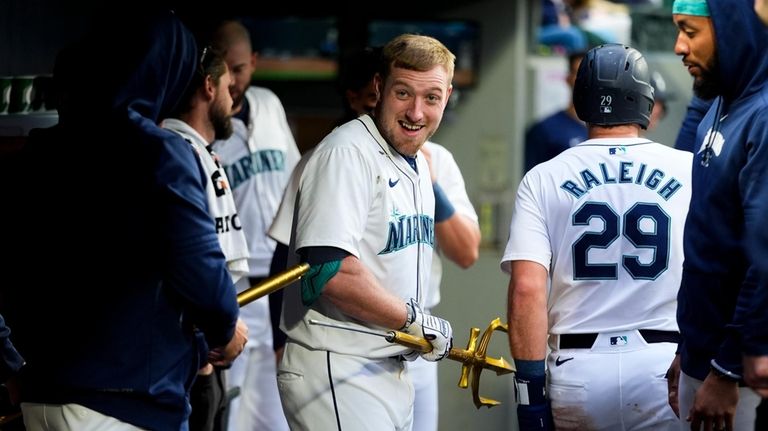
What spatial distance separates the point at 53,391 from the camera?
371cm

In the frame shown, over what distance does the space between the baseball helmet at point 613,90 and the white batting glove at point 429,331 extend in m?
0.86

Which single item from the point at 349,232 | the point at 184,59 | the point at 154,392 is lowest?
the point at 154,392

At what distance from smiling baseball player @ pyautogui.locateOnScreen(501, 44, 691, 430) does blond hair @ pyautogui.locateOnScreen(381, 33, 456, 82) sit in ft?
1.59

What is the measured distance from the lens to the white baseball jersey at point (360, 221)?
418 cm

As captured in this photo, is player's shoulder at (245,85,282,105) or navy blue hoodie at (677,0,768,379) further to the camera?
player's shoulder at (245,85,282,105)

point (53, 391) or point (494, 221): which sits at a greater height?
point (53, 391)

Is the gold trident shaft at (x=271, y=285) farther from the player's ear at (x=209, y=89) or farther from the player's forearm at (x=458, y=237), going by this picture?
the player's forearm at (x=458, y=237)

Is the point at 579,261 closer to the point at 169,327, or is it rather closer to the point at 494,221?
the point at 169,327

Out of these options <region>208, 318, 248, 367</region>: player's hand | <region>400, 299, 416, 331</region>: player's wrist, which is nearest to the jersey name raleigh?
<region>400, 299, 416, 331</region>: player's wrist

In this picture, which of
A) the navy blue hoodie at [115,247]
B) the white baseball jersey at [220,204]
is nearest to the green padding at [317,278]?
the navy blue hoodie at [115,247]

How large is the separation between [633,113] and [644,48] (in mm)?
6437

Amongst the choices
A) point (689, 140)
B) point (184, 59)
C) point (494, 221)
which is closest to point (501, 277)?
point (494, 221)

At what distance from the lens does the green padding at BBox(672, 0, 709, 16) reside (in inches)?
156

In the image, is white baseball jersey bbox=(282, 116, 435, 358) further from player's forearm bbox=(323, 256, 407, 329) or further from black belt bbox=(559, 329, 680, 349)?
black belt bbox=(559, 329, 680, 349)
